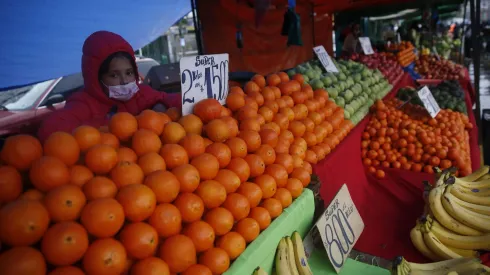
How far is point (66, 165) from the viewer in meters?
1.19

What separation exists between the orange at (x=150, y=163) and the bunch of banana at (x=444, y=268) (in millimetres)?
1150

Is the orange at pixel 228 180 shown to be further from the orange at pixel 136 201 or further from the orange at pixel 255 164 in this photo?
the orange at pixel 136 201

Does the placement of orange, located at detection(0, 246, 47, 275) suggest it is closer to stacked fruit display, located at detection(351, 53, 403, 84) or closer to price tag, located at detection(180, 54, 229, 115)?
price tag, located at detection(180, 54, 229, 115)

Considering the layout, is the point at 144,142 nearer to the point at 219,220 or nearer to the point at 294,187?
the point at 219,220

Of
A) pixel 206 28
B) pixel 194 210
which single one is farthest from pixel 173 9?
pixel 194 210

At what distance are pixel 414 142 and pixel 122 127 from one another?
2.81 meters

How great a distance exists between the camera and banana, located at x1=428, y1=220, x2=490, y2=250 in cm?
192

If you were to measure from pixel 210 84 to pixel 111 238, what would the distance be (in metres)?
1.11

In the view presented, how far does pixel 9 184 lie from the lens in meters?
1.05

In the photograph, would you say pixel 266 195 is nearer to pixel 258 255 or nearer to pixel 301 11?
pixel 258 255

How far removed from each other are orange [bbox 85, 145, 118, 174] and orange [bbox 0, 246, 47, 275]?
0.36 metres

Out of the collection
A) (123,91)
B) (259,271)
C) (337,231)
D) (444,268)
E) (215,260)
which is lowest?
(444,268)

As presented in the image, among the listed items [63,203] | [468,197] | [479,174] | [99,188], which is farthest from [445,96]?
[63,203]

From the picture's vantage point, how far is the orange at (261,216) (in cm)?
148
